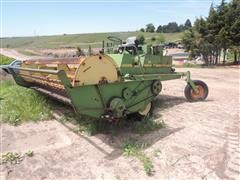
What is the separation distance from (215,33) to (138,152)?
59.6ft

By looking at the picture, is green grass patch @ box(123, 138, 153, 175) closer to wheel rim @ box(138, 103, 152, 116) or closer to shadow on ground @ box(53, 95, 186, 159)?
shadow on ground @ box(53, 95, 186, 159)

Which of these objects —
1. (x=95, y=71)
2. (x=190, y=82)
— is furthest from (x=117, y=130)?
(x=190, y=82)

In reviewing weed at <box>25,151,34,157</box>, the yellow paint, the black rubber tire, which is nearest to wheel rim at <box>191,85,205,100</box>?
the black rubber tire

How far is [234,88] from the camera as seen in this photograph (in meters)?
10.6

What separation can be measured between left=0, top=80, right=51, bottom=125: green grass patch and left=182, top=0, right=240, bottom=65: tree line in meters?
15.3

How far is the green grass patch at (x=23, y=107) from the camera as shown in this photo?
21.5ft

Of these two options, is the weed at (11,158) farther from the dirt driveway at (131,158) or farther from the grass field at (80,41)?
the grass field at (80,41)

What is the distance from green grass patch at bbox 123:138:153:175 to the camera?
4.09m

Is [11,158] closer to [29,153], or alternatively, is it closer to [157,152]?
[29,153]

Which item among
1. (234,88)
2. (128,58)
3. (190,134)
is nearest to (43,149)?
(190,134)

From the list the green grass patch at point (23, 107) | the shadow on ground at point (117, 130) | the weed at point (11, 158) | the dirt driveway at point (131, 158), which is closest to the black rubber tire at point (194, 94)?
the dirt driveway at point (131, 158)

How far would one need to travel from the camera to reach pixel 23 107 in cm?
719

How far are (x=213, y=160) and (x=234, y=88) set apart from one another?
6.93 m

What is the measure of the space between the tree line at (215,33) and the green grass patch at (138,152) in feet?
55.9
